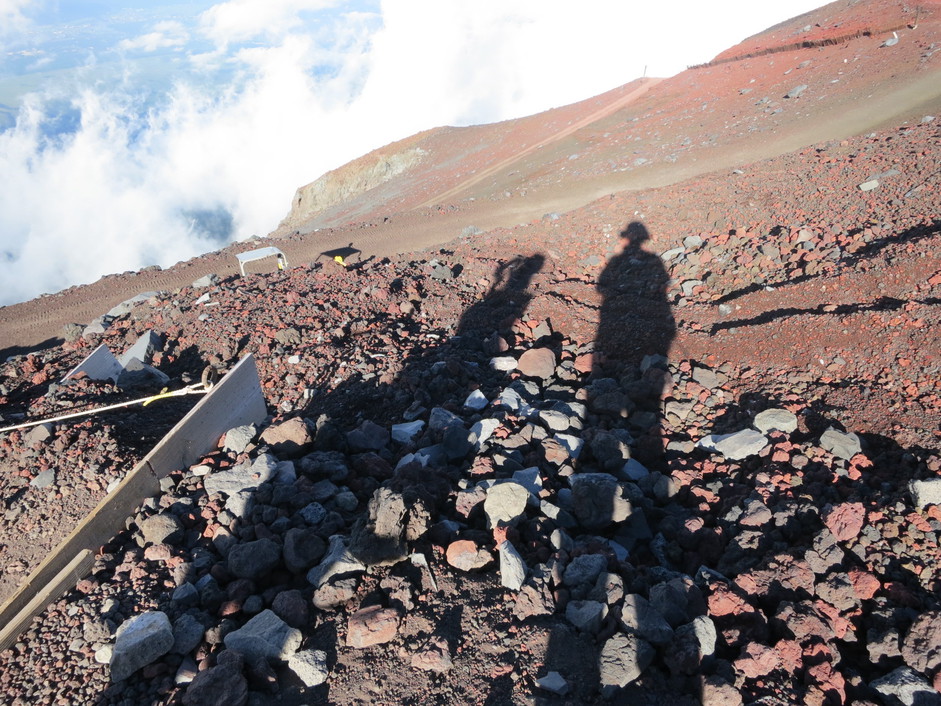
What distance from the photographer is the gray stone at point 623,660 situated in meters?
3.09

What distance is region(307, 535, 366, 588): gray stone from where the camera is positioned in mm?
3850

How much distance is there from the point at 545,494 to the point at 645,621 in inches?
57.8

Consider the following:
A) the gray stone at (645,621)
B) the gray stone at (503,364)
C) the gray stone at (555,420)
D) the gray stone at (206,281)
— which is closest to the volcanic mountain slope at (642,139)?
the gray stone at (206,281)

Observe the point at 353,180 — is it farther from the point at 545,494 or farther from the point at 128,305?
the point at 545,494

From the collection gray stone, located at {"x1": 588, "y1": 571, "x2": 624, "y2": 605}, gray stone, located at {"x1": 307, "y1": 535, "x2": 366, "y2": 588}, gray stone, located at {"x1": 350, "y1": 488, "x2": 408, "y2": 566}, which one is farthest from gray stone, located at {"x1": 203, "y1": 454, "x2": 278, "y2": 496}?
gray stone, located at {"x1": 588, "y1": 571, "x2": 624, "y2": 605}

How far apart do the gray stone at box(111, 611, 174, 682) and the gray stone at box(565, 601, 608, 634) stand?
2.46m

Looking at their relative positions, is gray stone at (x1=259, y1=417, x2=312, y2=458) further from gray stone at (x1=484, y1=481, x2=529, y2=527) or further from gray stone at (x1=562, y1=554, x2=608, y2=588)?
gray stone at (x1=562, y1=554, x2=608, y2=588)

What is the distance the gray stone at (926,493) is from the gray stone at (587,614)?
2.67 meters

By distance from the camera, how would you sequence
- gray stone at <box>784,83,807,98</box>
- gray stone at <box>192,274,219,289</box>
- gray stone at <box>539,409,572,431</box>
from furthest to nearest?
gray stone at <box>784,83,807,98</box>
gray stone at <box>192,274,219,289</box>
gray stone at <box>539,409,572,431</box>

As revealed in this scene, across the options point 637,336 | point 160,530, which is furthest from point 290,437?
point 637,336

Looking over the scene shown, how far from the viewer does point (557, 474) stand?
5168 millimetres

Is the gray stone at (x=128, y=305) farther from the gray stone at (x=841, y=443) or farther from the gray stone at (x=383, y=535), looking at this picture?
the gray stone at (x=841, y=443)

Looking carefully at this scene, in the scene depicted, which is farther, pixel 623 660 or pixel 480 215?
pixel 480 215

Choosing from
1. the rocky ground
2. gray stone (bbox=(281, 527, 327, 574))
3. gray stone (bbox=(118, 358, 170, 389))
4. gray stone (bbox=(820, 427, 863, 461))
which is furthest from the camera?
gray stone (bbox=(118, 358, 170, 389))
